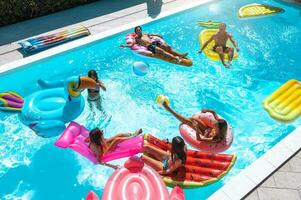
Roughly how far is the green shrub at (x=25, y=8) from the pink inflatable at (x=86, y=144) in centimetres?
687

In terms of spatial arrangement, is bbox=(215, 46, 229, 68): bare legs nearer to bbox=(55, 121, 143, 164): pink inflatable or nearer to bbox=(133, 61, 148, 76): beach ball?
bbox=(133, 61, 148, 76): beach ball

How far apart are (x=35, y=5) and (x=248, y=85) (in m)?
8.65

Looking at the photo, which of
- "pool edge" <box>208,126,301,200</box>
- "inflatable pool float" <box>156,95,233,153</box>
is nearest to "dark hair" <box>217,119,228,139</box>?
"inflatable pool float" <box>156,95,233,153</box>

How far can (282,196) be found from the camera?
6.27 metres

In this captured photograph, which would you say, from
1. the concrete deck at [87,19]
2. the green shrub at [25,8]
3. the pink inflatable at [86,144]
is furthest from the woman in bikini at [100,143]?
the green shrub at [25,8]

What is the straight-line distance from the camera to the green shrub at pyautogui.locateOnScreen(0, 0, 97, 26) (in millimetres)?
12540

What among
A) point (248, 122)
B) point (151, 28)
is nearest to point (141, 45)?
point (151, 28)

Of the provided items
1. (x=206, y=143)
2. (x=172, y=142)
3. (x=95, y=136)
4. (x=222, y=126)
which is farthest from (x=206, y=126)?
(x=95, y=136)

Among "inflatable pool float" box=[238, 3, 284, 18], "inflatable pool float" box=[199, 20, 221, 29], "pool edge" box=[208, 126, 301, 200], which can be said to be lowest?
"inflatable pool float" box=[238, 3, 284, 18]

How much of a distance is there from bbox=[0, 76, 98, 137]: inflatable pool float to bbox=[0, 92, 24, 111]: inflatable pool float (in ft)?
0.14

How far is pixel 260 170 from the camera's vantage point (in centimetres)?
682

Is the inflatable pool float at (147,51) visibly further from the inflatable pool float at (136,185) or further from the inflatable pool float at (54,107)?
the inflatable pool float at (136,185)

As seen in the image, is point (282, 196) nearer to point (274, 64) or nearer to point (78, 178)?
point (78, 178)

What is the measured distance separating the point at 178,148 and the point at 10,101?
5.09 m
